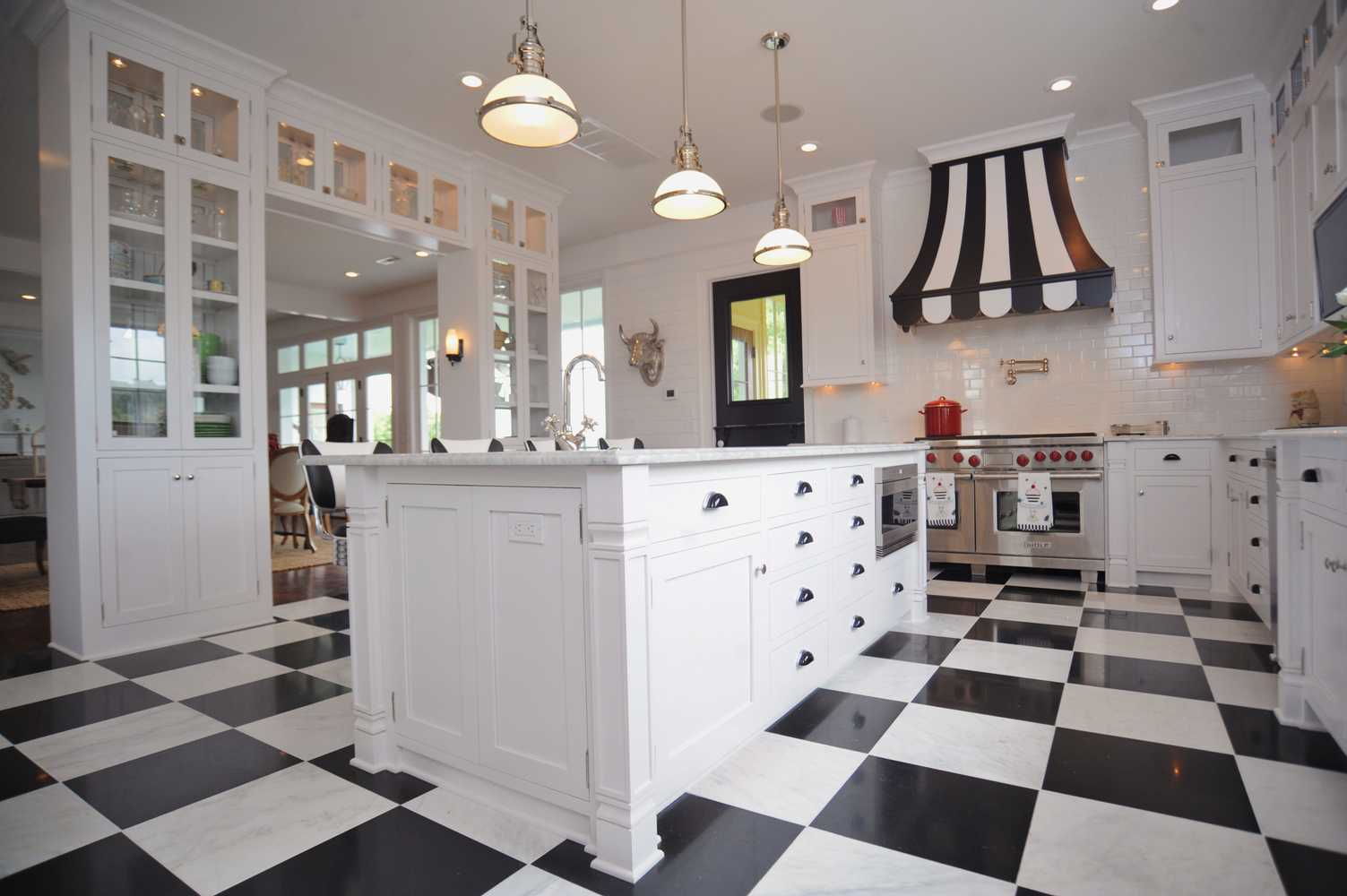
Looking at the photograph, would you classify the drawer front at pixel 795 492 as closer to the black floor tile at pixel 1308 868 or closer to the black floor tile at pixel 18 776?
the black floor tile at pixel 1308 868

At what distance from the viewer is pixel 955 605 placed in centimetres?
386

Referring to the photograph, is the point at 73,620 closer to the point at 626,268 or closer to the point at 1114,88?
the point at 626,268

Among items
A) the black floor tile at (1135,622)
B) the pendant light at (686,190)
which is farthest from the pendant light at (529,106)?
the black floor tile at (1135,622)

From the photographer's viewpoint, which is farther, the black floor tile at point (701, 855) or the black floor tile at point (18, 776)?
the black floor tile at point (18, 776)

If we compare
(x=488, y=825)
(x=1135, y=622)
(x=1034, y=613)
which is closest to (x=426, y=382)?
(x=1034, y=613)

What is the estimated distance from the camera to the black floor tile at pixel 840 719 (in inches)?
83.3

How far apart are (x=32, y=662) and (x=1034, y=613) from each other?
4.71 meters

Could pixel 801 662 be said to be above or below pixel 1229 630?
above

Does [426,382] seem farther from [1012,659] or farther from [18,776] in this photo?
[1012,659]

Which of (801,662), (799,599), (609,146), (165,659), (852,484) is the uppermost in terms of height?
(609,146)

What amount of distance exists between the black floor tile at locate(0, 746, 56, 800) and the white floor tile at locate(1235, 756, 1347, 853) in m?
3.05

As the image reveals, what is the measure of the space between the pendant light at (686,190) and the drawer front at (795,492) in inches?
48.0

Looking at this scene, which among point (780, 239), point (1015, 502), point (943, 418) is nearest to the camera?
point (780, 239)

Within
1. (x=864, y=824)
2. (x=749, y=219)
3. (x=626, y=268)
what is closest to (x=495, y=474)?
(x=864, y=824)
